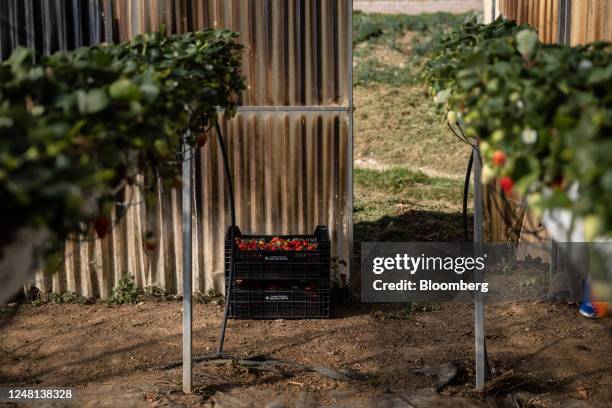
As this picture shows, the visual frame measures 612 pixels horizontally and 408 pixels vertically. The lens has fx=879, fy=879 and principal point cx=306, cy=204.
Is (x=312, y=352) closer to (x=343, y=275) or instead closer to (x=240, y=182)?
(x=343, y=275)

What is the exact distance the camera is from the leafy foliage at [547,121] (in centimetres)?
243

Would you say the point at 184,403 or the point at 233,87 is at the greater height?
the point at 233,87

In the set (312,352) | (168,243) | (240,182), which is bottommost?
(312,352)

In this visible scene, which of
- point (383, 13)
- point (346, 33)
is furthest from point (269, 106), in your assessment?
point (383, 13)

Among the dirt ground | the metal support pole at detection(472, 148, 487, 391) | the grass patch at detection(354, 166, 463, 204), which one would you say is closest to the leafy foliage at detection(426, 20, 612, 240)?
the metal support pole at detection(472, 148, 487, 391)

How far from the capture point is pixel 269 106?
296 inches

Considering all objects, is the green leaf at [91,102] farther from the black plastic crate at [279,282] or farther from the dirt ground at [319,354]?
the black plastic crate at [279,282]

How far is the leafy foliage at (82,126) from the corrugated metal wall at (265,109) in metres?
2.92

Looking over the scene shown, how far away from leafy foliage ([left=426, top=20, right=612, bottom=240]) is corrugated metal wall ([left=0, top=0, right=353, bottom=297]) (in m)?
3.80

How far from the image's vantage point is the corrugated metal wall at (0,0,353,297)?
24.5ft

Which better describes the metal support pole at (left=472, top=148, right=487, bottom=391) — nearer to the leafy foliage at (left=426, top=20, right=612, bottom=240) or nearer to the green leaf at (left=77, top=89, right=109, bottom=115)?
the leafy foliage at (left=426, top=20, right=612, bottom=240)

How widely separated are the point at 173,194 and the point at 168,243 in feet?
1.45

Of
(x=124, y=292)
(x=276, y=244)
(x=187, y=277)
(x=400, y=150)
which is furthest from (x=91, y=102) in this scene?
(x=400, y=150)

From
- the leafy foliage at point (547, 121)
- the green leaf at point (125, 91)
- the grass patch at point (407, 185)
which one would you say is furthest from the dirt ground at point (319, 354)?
the grass patch at point (407, 185)
